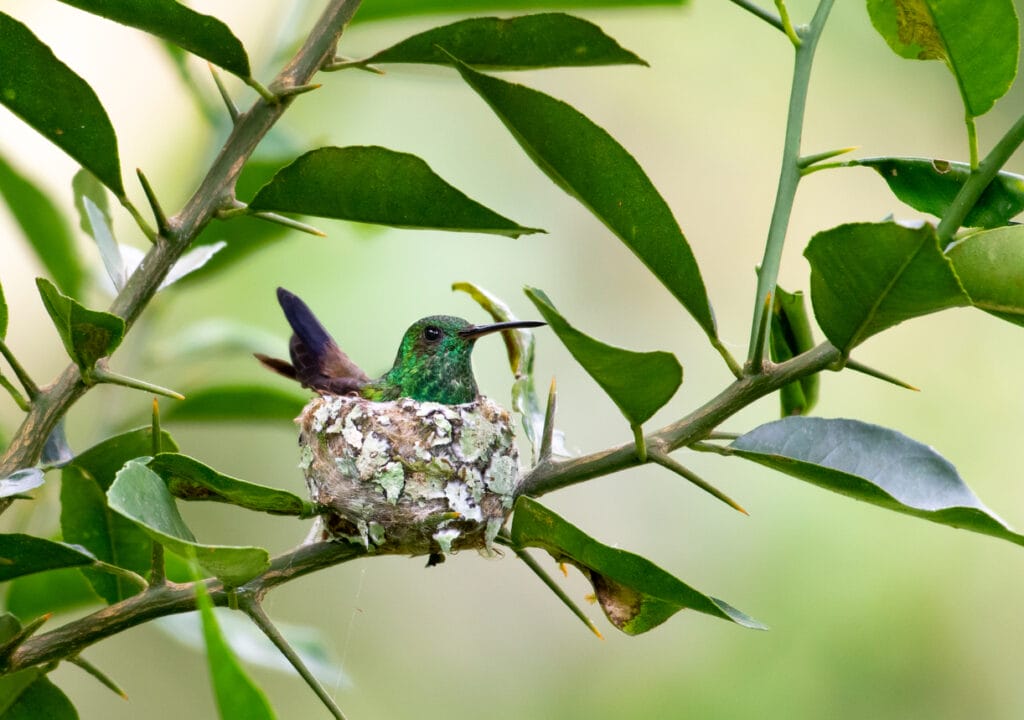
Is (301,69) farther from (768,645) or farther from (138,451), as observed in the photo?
(768,645)

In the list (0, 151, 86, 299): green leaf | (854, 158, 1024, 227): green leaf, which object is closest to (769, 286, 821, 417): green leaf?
(854, 158, 1024, 227): green leaf

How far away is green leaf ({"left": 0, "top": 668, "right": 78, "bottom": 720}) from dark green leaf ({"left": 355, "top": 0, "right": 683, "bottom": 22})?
1.12m

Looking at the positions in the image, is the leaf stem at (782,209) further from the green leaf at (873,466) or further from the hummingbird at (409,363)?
the hummingbird at (409,363)

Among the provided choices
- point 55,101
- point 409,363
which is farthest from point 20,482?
point 409,363

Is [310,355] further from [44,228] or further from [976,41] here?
[976,41]

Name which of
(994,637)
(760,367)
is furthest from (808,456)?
(994,637)

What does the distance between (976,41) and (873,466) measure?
0.48m

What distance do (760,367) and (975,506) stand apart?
0.85 ft

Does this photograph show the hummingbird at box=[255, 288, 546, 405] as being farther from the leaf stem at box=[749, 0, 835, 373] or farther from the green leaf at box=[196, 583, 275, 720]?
the green leaf at box=[196, 583, 275, 720]

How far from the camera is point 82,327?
49.2 inches

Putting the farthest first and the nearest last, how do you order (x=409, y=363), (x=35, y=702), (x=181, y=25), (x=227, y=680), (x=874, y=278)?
(x=409, y=363), (x=35, y=702), (x=181, y=25), (x=874, y=278), (x=227, y=680)

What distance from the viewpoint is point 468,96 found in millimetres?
5625

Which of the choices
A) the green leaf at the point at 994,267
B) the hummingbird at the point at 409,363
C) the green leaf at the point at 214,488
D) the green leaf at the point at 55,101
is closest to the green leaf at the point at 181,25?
the green leaf at the point at 55,101

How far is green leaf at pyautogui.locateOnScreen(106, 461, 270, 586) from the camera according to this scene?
1054 millimetres
